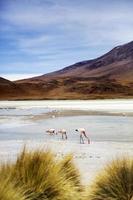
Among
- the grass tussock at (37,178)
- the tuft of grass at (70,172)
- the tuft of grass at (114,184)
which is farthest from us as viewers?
the tuft of grass at (70,172)

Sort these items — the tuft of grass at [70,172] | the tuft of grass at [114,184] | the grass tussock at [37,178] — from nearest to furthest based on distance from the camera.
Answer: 1. the grass tussock at [37,178]
2. the tuft of grass at [114,184]
3. the tuft of grass at [70,172]

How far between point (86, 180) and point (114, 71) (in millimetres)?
157811

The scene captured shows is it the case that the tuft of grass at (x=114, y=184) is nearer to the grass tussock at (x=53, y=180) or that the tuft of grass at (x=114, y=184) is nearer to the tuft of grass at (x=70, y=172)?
the grass tussock at (x=53, y=180)

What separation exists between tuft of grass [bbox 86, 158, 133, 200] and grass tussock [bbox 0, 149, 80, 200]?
268 millimetres

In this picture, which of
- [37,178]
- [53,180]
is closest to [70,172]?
[53,180]

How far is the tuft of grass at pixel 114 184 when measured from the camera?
6.41m

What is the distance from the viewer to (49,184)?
20.6 feet

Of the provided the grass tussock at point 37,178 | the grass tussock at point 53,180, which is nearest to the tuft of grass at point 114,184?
the grass tussock at point 53,180

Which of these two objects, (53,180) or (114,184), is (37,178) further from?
(114,184)

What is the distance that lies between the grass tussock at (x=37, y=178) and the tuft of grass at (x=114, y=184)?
27 centimetres

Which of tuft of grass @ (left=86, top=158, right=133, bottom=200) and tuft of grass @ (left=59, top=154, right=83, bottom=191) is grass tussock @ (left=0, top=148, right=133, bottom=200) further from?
tuft of grass @ (left=59, top=154, right=83, bottom=191)

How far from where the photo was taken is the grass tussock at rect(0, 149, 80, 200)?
20.2 feet

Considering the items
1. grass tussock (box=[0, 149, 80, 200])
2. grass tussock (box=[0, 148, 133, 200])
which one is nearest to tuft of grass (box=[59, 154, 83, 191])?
grass tussock (box=[0, 148, 133, 200])

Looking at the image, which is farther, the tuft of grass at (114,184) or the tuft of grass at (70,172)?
the tuft of grass at (70,172)
